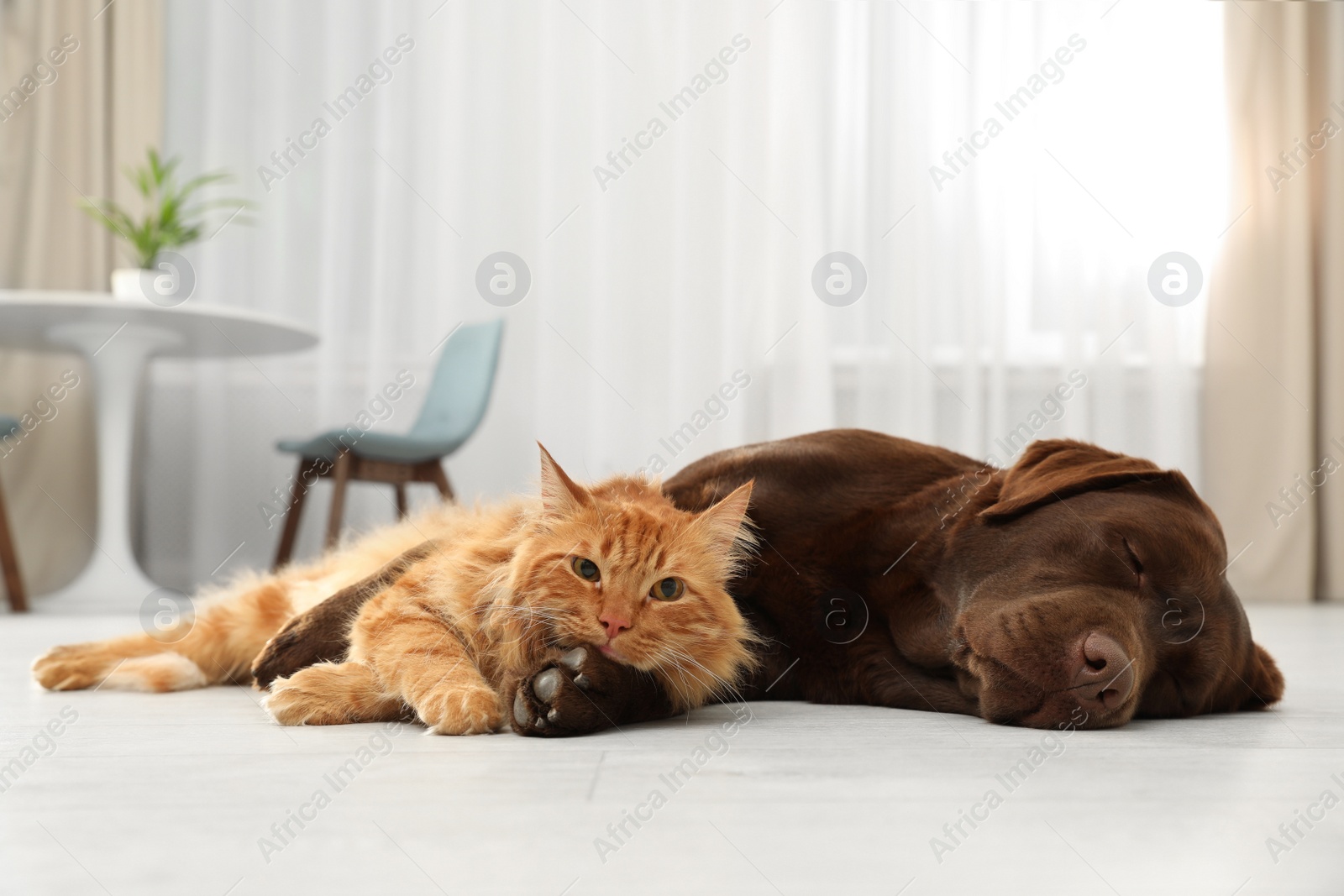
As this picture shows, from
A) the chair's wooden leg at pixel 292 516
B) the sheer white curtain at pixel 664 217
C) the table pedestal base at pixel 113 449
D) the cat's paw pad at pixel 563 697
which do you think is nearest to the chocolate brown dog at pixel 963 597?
the cat's paw pad at pixel 563 697

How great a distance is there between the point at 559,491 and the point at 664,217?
378 cm

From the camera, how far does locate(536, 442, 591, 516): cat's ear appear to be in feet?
4.79

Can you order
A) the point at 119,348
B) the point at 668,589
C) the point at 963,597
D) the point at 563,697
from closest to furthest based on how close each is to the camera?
the point at 563,697
the point at 668,589
the point at 963,597
the point at 119,348

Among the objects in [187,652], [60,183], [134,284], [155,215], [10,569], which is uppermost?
[60,183]

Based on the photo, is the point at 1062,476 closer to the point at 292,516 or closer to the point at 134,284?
the point at 292,516

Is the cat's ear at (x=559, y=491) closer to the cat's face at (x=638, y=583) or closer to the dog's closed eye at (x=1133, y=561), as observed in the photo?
the cat's face at (x=638, y=583)

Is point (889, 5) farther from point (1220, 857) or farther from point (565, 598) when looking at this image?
point (1220, 857)

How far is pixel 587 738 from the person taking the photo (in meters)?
1.34

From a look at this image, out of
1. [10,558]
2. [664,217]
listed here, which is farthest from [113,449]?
[664,217]

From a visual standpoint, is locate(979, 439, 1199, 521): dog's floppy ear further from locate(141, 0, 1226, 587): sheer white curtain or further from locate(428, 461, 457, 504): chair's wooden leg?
locate(141, 0, 1226, 587): sheer white curtain

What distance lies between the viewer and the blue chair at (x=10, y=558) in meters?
3.98

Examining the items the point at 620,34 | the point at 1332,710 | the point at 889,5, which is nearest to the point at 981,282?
the point at 889,5

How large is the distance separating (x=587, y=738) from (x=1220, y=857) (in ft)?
2.43

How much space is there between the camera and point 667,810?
1.00 metres
